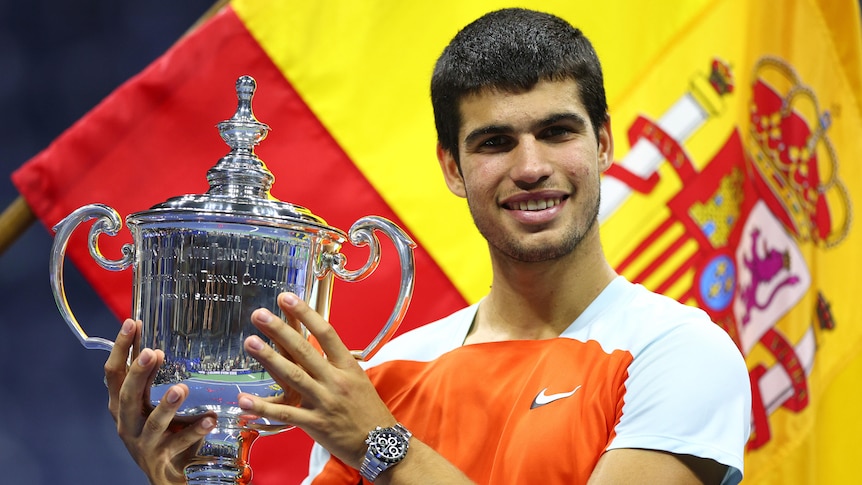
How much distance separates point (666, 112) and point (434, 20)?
620 mm

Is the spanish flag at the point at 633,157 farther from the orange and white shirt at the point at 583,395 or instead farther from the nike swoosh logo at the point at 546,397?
the nike swoosh logo at the point at 546,397

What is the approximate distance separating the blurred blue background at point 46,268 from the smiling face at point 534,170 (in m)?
2.11

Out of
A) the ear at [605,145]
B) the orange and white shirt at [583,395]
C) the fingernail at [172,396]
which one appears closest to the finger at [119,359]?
the fingernail at [172,396]

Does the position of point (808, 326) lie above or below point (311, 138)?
below

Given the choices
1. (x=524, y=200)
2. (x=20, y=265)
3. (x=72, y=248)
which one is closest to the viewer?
(x=524, y=200)

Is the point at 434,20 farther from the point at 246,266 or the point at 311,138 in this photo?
the point at 246,266

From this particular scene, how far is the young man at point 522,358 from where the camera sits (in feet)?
4.73

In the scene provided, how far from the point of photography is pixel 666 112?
2.72 m

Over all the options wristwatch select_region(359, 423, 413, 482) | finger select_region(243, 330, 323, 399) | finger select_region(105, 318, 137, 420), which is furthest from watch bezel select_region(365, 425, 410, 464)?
finger select_region(105, 318, 137, 420)

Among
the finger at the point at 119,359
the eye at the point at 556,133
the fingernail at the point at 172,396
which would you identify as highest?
the finger at the point at 119,359

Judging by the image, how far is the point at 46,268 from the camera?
3.54m

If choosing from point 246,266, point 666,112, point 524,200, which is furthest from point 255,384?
point 666,112

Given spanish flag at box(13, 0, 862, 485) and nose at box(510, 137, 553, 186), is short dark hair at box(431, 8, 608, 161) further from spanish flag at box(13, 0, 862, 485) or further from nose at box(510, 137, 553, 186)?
spanish flag at box(13, 0, 862, 485)

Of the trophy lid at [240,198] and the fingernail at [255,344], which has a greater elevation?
the trophy lid at [240,198]
